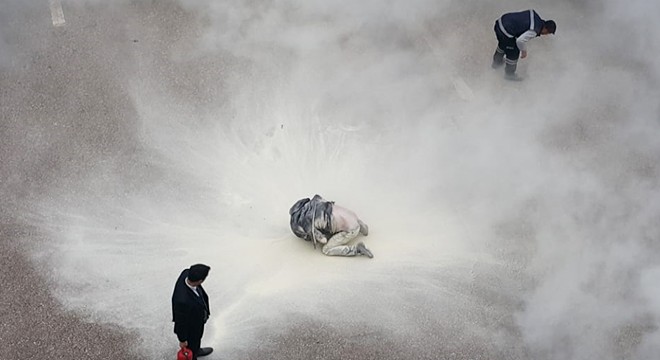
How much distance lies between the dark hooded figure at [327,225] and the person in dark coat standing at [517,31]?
2778mm

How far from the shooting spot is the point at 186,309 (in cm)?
552

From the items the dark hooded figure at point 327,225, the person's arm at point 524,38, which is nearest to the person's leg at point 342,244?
the dark hooded figure at point 327,225

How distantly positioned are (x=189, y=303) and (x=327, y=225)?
1570 mm

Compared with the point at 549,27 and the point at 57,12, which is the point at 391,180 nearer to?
the point at 549,27

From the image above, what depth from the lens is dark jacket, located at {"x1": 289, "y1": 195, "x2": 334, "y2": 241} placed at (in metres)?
6.68

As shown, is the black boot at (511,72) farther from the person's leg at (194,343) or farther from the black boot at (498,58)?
the person's leg at (194,343)

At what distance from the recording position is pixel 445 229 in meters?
7.12

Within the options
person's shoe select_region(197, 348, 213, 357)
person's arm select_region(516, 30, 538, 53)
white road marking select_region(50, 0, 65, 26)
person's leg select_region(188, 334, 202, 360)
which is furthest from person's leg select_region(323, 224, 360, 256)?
white road marking select_region(50, 0, 65, 26)

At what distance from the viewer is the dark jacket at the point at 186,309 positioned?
5.51 m

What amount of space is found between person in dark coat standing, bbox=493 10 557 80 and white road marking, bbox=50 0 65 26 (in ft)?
15.6

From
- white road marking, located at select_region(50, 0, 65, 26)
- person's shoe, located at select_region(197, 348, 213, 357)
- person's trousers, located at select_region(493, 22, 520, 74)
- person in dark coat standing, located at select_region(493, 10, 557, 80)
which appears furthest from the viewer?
white road marking, located at select_region(50, 0, 65, 26)

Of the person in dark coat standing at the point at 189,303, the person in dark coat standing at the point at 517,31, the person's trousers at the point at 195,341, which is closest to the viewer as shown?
the person in dark coat standing at the point at 189,303

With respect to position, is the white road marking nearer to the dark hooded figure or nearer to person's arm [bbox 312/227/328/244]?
the dark hooded figure

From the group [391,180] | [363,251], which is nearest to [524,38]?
[391,180]
